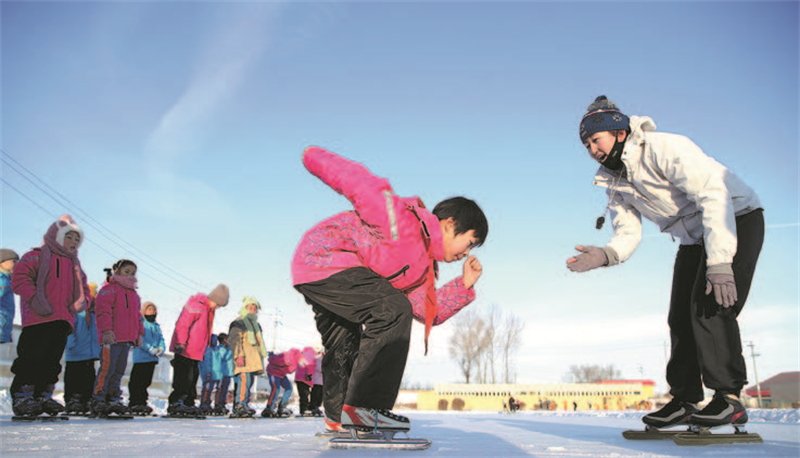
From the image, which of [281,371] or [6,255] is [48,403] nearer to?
[6,255]

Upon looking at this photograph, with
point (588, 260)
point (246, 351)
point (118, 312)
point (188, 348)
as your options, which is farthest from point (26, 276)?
point (588, 260)

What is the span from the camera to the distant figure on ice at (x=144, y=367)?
590 centimetres

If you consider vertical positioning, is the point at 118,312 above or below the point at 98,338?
above

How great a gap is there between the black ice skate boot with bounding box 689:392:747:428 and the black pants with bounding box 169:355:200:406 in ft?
19.1

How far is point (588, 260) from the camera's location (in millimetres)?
2814

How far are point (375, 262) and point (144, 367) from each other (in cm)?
516

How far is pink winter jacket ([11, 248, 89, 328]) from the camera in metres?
4.29

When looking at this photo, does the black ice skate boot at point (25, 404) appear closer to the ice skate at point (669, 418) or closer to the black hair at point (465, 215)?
the black hair at point (465, 215)

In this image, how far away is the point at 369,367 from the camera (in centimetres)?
203

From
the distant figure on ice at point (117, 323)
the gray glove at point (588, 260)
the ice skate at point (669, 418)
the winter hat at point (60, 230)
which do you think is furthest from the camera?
the distant figure on ice at point (117, 323)

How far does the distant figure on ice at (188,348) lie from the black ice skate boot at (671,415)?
17.8ft

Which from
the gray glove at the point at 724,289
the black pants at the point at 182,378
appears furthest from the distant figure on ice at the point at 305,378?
the gray glove at the point at 724,289

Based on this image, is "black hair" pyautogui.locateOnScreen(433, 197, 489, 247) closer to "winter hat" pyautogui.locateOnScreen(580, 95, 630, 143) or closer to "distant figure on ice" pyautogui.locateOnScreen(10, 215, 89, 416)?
"winter hat" pyautogui.locateOnScreen(580, 95, 630, 143)

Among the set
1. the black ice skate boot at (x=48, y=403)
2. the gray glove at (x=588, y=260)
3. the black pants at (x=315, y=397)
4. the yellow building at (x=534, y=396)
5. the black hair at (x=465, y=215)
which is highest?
the black hair at (x=465, y=215)
